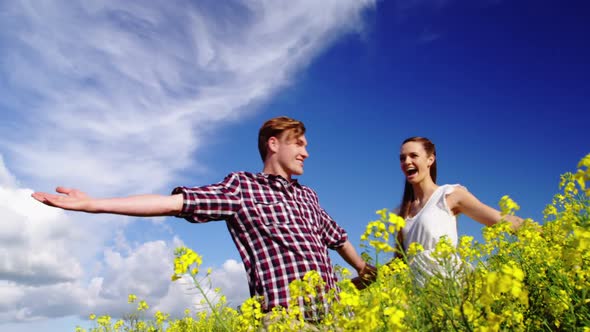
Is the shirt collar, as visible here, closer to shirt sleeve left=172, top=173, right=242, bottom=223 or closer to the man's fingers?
shirt sleeve left=172, top=173, right=242, bottom=223

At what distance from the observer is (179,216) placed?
3121 mm

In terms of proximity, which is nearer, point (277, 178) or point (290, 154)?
point (277, 178)

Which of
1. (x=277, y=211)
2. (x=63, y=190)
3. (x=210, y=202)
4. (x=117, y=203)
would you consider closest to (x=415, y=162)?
(x=277, y=211)

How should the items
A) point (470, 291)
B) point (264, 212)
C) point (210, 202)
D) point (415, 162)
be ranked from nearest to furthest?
point (470, 291) → point (210, 202) → point (264, 212) → point (415, 162)

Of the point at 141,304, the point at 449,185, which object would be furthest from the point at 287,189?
the point at 141,304

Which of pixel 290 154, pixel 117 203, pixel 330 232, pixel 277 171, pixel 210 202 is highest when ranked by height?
pixel 290 154

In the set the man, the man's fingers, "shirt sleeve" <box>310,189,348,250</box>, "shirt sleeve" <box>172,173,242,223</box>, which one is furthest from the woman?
the man's fingers

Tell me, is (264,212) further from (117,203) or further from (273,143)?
(117,203)

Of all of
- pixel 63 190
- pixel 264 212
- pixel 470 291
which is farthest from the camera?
pixel 264 212

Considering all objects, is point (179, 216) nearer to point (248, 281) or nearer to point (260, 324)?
point (248, 281)

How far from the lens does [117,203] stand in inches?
112

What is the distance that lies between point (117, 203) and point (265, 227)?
0.96 m

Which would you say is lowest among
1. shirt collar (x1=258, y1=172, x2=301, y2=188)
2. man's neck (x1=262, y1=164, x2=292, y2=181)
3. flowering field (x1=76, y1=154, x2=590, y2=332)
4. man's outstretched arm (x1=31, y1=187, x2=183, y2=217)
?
flowering field (x1=76, y1=154, x2=590, y2=332)

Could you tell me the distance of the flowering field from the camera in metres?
1.56
